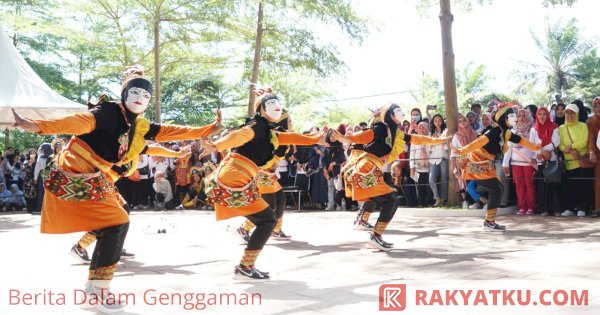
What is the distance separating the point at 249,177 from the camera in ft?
20.2

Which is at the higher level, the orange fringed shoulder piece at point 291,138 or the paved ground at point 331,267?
the orange fringed shoulder piece at point 291,138

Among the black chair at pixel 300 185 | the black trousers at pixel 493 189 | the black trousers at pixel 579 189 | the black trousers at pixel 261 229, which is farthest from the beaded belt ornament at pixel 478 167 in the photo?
the black chair at pixel 300 185

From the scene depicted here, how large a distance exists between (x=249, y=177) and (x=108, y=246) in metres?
1.71

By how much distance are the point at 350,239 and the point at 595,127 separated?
471cm

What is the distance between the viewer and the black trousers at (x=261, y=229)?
5.78m

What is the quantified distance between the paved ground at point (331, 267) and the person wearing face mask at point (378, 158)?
59 centimetres

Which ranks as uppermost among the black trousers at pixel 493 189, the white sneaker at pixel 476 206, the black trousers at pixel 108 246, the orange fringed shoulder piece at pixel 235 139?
the orange fringed shoulder piece at pixel 235 139

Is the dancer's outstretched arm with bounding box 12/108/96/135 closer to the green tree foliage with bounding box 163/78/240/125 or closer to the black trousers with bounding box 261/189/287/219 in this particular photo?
the black trousers with bounding box 261/189/287/219

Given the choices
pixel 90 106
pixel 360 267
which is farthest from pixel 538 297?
pixel 90 106

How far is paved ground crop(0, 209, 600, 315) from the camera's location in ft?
15.3

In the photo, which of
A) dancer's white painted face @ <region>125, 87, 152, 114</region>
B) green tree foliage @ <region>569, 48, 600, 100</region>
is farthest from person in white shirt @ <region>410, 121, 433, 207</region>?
green tree foliage @ <region>569, 48, 600, 100</region>

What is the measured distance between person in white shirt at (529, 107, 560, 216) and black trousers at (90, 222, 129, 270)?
7730 millimetres

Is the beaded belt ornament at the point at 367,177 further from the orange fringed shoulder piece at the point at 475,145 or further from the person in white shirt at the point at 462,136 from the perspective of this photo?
the person in white shirt at the point at 462,136

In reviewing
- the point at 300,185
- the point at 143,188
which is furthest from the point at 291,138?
the point at 143,188
